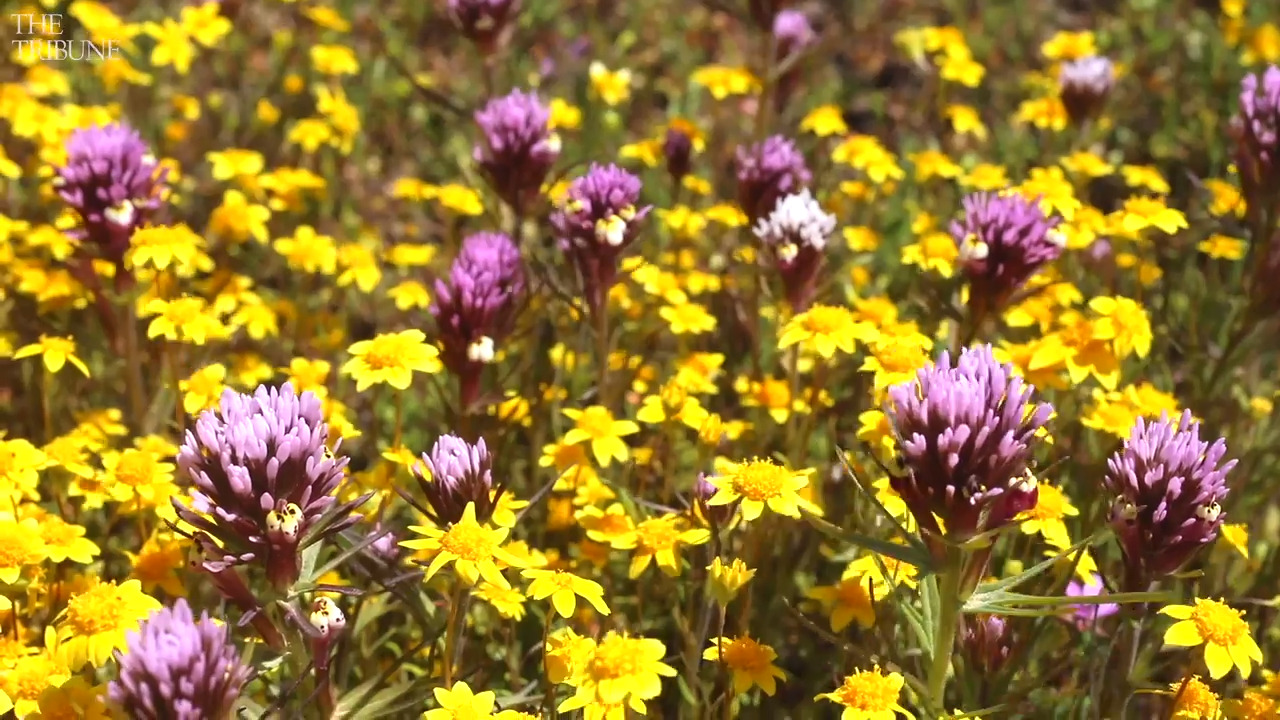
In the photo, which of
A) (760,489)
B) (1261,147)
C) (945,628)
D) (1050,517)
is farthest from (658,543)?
(1261,147)

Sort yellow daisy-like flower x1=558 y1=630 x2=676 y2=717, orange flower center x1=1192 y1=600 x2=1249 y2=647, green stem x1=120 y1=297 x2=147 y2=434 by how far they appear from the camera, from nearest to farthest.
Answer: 1. yellow daisy-like flower x1=558 y1=630 x2=676 y2=717
2. orange flower center x1=1192 y1=600 x2=1249 y2=647
3. green stem x1=120 y1=297 x2=147 y2=434

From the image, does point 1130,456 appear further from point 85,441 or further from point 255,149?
point 255,149

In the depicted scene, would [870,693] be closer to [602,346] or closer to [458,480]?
[458,480]

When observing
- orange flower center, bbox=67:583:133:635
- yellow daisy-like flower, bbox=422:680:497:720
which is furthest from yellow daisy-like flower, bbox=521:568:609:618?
orange flower center, bbox=67:583:133:635

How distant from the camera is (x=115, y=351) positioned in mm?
4227

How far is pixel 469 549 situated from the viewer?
269 centimetres

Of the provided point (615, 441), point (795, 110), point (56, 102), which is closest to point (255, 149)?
point (56, 102)

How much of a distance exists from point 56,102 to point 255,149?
3.65 ft

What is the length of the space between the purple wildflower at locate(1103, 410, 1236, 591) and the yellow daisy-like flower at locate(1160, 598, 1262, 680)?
0.44 feet

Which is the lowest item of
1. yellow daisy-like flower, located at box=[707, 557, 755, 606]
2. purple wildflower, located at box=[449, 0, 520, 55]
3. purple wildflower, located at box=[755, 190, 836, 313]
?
yellow daisy-like flower, located at box=[707, 557, 755, 606]

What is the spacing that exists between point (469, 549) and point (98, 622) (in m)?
0.87

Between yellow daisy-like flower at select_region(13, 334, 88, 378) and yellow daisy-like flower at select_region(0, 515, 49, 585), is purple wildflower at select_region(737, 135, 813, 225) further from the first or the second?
yellow daisy-like flower at select_region(0, 515, 49, 585)

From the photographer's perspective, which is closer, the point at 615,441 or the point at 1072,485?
the point at 615,441

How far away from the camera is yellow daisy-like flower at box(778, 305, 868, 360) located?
11.6 ft
